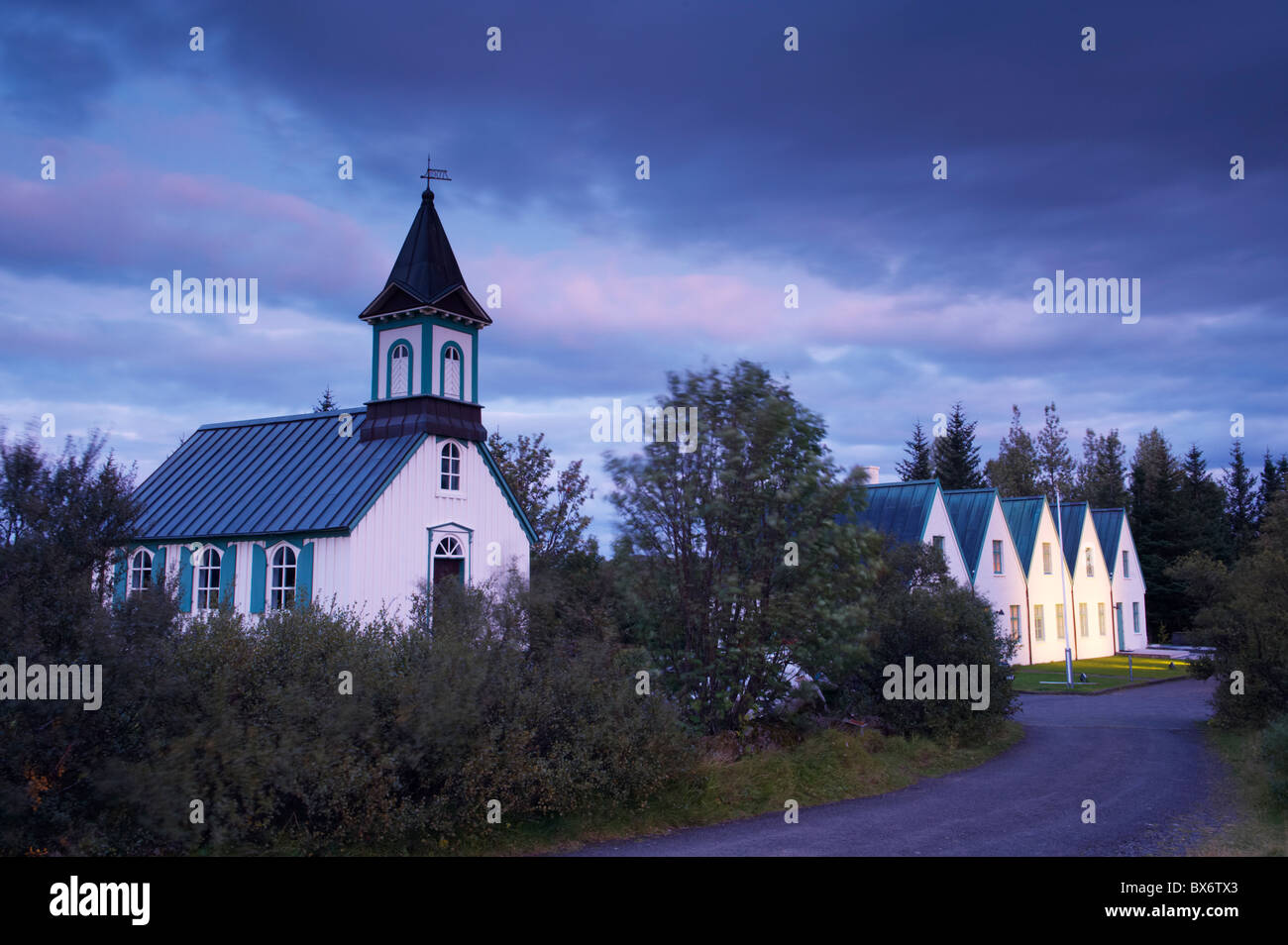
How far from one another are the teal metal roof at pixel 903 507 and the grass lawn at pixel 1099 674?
579 cm

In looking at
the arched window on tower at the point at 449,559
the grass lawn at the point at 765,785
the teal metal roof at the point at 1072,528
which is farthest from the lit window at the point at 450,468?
the teal metal roof at the point at 1072,528

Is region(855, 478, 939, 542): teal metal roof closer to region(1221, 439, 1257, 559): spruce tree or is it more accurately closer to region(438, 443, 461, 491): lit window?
region(438, 443, 461, 491): lit window

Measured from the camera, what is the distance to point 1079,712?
70.4ft

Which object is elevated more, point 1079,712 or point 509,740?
point 509,740

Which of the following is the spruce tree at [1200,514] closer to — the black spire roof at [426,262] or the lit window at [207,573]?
the black spire roof at [426,262]

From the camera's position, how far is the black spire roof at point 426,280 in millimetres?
24953

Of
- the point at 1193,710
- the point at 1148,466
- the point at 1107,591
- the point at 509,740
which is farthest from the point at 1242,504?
the point at 509,740

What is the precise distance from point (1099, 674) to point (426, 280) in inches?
1009

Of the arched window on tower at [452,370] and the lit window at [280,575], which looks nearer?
the lit window at [280,575]

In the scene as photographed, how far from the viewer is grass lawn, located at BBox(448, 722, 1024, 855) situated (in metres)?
9.52

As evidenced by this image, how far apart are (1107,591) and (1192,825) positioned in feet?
125

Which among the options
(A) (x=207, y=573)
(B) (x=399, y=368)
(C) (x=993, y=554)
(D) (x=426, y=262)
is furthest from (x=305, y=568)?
(C) (x=993, y=554)
